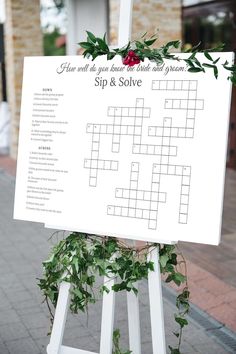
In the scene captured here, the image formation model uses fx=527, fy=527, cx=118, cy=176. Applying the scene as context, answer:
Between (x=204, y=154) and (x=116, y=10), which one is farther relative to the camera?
(x=116, y=10)

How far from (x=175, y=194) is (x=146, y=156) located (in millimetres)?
216

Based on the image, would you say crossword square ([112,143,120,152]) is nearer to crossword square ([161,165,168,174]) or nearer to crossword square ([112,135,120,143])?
crossword square ([112,135,120,143])

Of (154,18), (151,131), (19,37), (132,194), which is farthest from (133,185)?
(19,37)

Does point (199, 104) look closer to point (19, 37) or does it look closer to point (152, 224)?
point (152, 224)

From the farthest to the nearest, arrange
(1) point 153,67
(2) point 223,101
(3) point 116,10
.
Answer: (3) point 116,10, (1) point 153,67, (2) point 223,101

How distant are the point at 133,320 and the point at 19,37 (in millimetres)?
7861

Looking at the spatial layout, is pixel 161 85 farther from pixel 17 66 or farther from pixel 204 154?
pixel 17 66

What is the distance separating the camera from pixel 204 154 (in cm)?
217

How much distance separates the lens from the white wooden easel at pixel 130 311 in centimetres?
234

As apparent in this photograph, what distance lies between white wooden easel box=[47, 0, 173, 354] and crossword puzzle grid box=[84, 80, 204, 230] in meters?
0.23

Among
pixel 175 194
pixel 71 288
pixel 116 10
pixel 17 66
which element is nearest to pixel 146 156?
pixel 175 194

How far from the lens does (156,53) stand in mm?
2283

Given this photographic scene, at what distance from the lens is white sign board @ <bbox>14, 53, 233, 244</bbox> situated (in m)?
2.17

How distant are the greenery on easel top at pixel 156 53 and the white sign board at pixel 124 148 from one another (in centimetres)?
3
